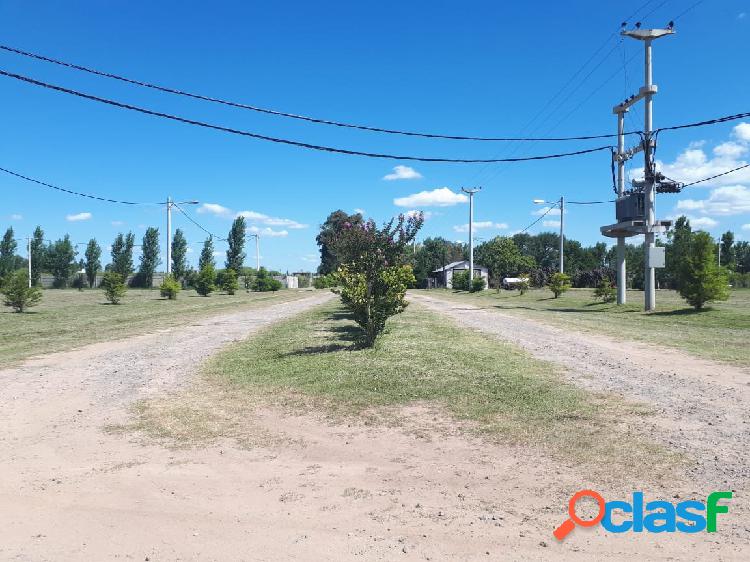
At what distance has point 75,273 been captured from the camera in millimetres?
88500

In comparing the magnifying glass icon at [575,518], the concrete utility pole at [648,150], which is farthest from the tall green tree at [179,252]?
the magnifying glass icon at [575,518]

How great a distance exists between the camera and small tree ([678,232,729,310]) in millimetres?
23422

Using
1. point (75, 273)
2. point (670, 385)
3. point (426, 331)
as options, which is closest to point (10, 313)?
point (426, 331)

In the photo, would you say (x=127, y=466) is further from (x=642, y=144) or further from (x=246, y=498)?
(x=642, y=144)

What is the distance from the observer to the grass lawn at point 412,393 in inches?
239

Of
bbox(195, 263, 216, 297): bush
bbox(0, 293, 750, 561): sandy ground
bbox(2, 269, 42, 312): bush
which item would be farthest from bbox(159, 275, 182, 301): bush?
bbox(0, 293, 750, 561): sandy ground

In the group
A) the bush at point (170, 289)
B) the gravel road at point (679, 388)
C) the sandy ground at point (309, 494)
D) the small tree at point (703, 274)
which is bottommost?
the sandy ground at point (309, 494)

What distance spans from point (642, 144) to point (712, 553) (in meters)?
24.7

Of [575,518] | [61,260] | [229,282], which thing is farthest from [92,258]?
[575,518]

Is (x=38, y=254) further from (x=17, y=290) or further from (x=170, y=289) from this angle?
(x=17, y=290)

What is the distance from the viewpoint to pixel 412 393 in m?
7.98

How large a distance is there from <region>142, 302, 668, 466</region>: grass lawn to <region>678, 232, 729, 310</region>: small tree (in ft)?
47.9
